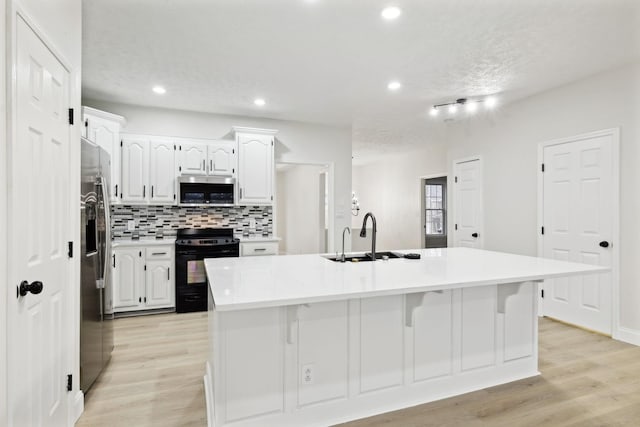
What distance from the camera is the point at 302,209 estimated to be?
28.3 feet

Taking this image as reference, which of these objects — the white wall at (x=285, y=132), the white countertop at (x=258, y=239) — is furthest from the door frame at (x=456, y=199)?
the white countertop at (x=258, y=239)

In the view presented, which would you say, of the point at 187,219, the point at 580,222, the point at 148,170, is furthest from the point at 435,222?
the point at 148,170

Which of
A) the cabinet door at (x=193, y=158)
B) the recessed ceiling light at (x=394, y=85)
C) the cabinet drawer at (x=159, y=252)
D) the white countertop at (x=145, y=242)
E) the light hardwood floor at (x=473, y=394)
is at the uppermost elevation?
the recessed ceiling light at (x=394, y=85)

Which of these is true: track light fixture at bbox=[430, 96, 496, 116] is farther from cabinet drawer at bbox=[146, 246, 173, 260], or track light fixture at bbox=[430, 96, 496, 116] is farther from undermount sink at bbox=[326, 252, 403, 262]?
cabinet drawer at bbox=[146, 246, 173, 260]

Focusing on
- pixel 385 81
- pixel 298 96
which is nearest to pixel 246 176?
pixel 298 96

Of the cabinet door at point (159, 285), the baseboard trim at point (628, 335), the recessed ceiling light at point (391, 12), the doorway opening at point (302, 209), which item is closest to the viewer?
the recessed ceiling light at point (391, 12)

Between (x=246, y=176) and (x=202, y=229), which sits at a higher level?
(x=246, y=176)

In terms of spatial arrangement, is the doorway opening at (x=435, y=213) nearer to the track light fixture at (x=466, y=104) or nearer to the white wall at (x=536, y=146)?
the white wall at (x=536, y=146)

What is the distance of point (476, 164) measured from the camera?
189 inches

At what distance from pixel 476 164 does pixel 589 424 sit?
137 inches

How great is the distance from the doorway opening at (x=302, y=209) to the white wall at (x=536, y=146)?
297cm

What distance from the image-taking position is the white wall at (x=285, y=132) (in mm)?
4422

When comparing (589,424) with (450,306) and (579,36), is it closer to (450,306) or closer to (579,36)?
(450,306)

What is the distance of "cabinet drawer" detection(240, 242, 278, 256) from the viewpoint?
452 centimetres
